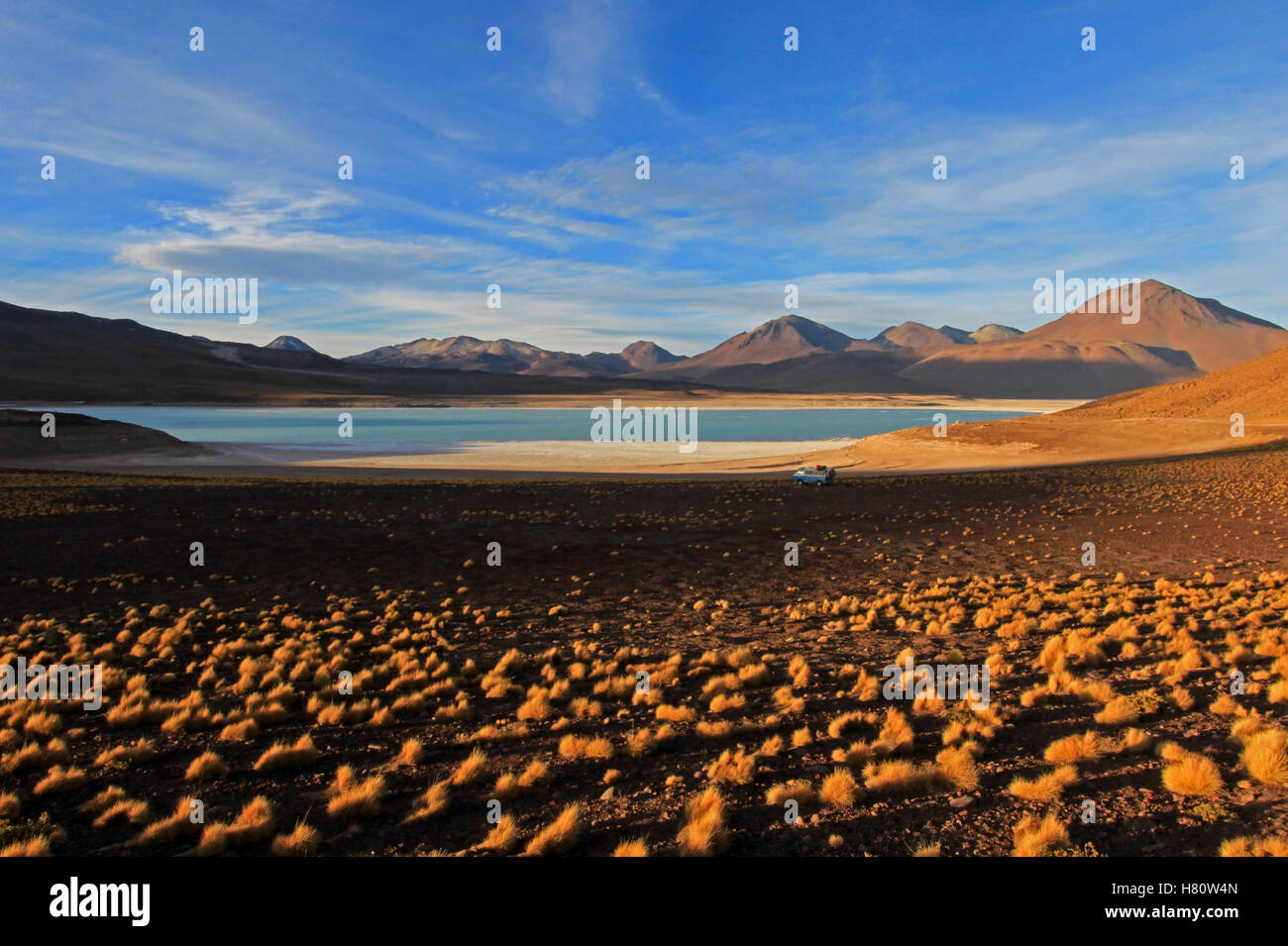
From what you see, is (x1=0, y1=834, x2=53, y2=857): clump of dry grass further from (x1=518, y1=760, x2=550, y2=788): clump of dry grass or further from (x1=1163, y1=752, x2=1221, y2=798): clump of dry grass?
(x1=1163, y1=752, x2=1221, y2=798): clump of dry grass

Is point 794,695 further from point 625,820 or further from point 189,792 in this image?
point 189,792

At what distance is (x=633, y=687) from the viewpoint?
943cm

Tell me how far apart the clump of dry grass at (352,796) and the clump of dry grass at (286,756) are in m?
0.76

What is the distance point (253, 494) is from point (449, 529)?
36.0 ft

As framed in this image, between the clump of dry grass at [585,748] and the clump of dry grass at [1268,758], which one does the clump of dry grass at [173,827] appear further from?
the clump of dry grass at [1268,758]

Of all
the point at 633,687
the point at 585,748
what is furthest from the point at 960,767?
the point at 633,687

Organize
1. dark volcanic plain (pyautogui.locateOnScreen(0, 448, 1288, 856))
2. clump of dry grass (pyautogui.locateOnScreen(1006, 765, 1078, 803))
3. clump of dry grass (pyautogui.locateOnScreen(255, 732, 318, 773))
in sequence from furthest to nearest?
clump of dry grass (pyautogui.locateOnScreen(255, 732, 318, 773)) → clump of dry grass (pyautogui.locateOnScreen(1006, 765, 1078, 803)) → dark volcanic plain (pyautogui.locateOnScreen(0, 448, 1288, 856))

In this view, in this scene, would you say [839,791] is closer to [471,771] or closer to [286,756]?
[471,771]

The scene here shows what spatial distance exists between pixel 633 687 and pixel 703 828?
3.91 metres

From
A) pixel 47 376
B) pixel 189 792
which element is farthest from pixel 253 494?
pixel 47 376

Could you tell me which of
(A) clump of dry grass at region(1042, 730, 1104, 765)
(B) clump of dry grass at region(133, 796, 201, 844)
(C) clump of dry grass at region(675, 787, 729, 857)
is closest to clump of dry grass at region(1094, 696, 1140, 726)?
(A) clump of dry grass at region(1042, 730, 1104, 765)

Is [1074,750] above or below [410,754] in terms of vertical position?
above

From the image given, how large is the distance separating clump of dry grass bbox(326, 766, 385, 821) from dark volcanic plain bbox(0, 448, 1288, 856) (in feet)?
0.11

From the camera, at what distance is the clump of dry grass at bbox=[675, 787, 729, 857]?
5383 mm
